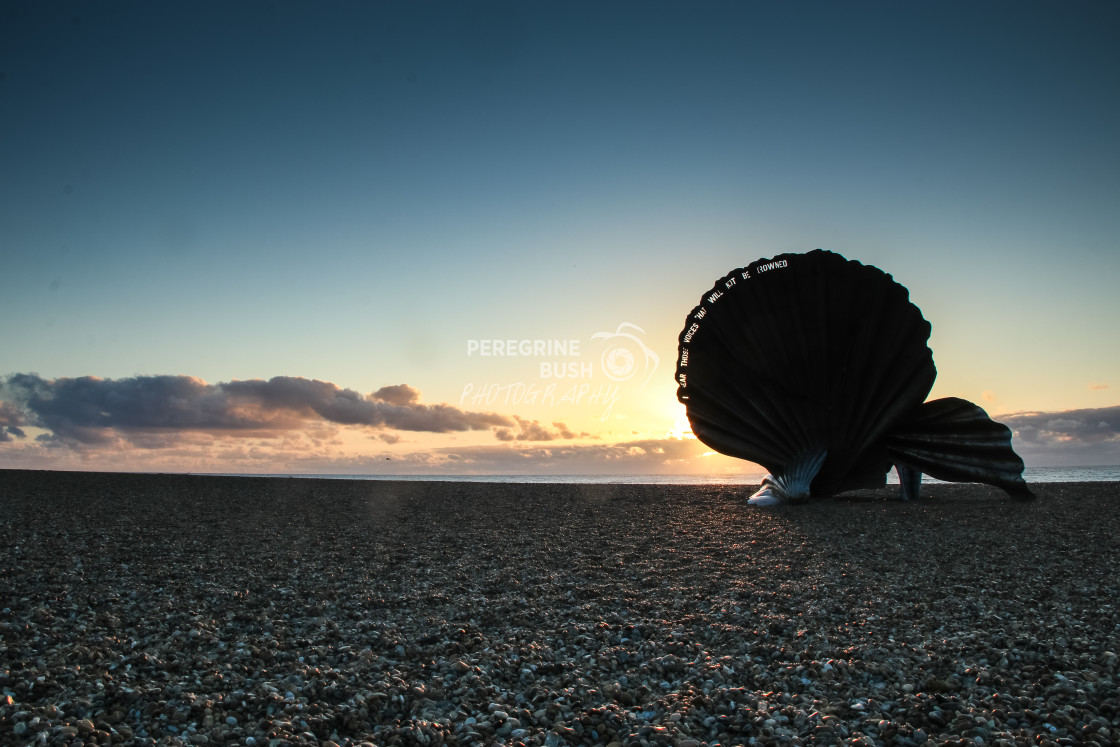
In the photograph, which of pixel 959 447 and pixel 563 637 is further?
pixel 959 447

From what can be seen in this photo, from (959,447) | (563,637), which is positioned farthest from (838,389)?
(563,637)

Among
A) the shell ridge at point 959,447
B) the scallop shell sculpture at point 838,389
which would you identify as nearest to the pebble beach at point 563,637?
the shell ridge at point 959,447

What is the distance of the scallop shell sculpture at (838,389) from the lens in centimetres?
1617

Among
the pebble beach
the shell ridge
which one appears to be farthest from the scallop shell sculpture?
the pebble beach

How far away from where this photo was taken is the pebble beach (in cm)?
386

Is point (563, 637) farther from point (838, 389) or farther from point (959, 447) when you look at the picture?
point (959, 447)

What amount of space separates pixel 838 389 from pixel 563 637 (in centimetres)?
1314

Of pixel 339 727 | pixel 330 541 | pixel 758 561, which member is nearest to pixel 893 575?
pixel 758 561

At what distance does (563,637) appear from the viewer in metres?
5.42

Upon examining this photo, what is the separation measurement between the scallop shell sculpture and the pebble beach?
17.6 feet

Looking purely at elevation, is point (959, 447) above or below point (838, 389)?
below

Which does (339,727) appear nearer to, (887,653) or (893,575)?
(887,653)

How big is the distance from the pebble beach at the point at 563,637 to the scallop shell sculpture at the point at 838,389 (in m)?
5.35

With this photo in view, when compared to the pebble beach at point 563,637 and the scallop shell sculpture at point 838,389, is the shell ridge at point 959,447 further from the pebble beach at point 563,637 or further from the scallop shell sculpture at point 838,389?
the pebble beach at point 563,637
